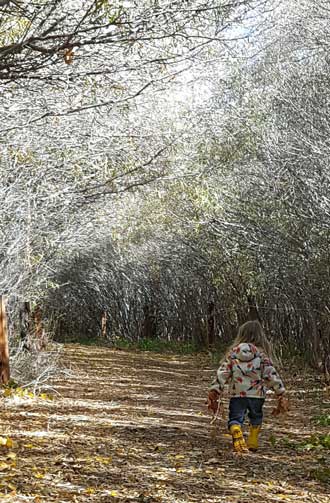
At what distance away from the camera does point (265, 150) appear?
33.2ft

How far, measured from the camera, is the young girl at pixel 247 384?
593 cm

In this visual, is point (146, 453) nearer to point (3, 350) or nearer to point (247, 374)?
point (247, 374)

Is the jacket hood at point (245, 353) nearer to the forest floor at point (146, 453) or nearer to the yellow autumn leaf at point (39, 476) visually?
the forest floor at point (146, 453)

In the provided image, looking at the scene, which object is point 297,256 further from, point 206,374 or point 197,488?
point 197,488

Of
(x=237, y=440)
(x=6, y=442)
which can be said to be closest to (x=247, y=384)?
(x=237, y=440)

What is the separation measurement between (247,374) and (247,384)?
0.24 feet

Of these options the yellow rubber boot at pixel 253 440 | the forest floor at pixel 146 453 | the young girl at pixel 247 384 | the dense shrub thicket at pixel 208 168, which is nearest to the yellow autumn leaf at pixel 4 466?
the forest floor at pixel 146 453

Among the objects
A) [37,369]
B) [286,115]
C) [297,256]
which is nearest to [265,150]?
[286,115]

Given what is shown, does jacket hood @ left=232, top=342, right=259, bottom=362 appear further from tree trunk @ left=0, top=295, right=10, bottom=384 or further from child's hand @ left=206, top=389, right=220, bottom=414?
tree trunk @ left=0, top=295, right=10, bottom=384

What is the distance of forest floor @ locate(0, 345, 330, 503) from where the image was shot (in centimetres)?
457

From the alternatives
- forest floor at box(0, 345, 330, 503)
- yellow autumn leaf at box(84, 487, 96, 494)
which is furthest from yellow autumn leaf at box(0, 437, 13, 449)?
yellow autumn leaf at box(84, 487, 96, 494)

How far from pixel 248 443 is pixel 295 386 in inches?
198

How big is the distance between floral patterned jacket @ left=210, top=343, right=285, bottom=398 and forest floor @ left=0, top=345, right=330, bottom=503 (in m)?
0.43

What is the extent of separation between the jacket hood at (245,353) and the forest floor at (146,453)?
25.8 inches
